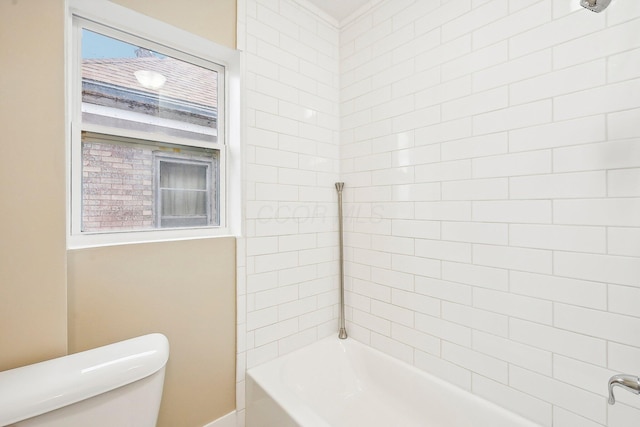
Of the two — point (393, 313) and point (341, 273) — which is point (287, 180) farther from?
point (393, 313)

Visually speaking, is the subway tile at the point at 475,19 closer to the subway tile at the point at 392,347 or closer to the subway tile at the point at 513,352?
the subway tile at the point at 513,352

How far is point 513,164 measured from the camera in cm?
119

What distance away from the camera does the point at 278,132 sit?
1.65 metres

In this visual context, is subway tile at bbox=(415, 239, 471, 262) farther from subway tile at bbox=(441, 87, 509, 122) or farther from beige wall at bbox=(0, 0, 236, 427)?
beige wall at bbox=(0, 0, 236, 427)

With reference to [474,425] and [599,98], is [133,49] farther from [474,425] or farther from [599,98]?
[474,425]

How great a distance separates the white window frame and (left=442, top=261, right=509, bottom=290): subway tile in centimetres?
111

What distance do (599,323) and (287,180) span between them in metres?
1.49

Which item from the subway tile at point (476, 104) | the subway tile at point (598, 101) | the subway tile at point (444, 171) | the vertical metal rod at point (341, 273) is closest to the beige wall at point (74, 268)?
the vertical metal rod at point (341, 273)

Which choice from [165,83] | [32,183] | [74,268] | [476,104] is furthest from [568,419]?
[165,83]

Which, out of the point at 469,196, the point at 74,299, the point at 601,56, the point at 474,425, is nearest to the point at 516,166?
the point at 469,196

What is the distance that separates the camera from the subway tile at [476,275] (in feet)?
4.05

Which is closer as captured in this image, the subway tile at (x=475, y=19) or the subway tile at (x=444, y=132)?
the subway tile at (x=475, y=19)

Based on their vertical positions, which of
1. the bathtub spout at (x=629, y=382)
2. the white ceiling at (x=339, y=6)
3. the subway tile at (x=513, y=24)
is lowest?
the bathtub spout at (x=629, y=382)

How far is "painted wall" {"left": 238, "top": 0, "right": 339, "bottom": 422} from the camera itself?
1.54 metres
